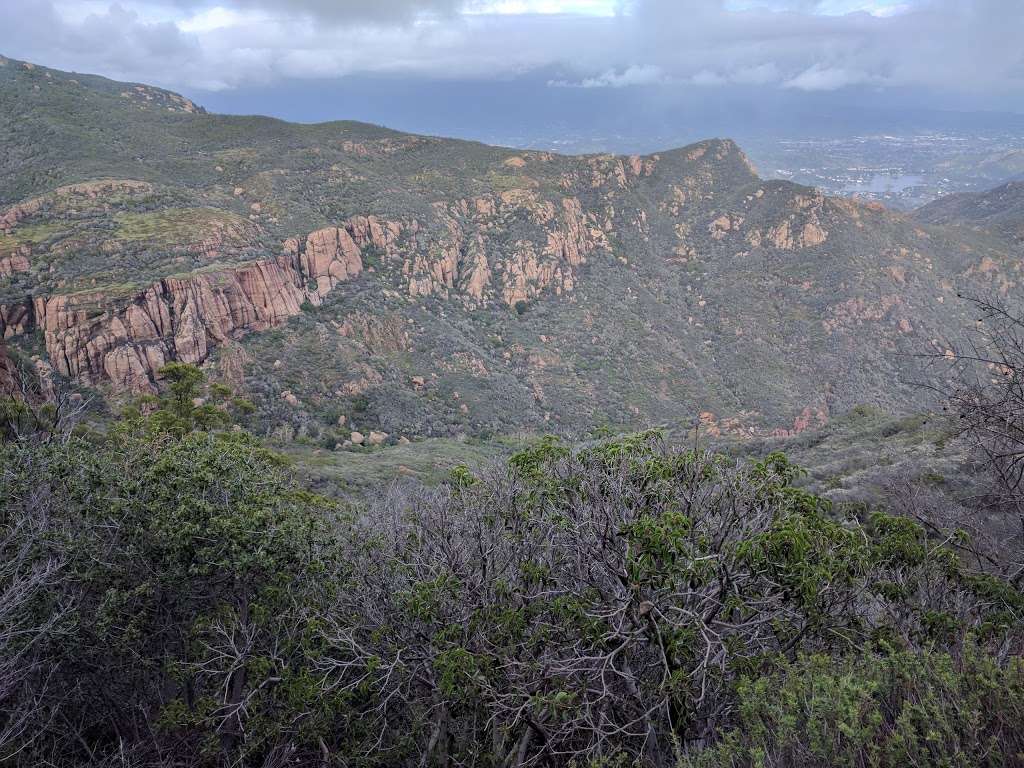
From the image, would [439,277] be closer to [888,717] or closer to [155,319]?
[155,319]

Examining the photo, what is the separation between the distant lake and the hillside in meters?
124

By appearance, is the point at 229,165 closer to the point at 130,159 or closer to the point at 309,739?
the point at 130,159

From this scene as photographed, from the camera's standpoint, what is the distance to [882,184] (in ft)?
607

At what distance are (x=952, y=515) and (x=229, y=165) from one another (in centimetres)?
5741

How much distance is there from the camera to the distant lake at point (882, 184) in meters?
170

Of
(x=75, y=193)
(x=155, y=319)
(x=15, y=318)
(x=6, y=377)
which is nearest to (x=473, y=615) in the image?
(x=6, y=377)

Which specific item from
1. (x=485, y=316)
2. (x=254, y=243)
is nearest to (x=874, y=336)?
(x=485, y=316)

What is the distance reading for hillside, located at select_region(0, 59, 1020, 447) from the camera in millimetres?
32781

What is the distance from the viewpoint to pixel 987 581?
6320 mm

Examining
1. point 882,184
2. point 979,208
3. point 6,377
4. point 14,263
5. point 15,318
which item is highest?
point 14,263

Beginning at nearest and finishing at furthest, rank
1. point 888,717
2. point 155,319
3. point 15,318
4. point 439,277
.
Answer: point 888,717
point 15,318
point 155,319
point 439,277

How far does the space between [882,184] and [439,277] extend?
18921cm

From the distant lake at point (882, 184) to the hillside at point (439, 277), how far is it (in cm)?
12382

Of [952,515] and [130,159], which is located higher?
[130,159]
